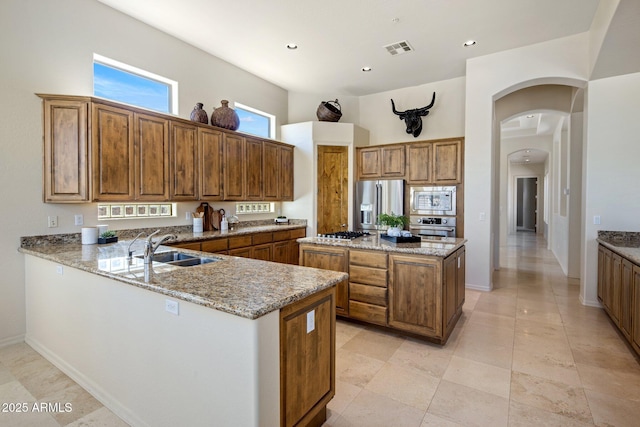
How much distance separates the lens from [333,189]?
5898 millimetres

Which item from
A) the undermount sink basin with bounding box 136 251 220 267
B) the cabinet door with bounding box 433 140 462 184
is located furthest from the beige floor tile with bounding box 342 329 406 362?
the cabinet door with bounding box 433 140 462 184

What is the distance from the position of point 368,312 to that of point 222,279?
1.89 m

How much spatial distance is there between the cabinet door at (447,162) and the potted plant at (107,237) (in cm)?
461

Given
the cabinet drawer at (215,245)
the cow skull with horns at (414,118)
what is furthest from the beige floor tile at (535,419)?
the cow skull with horns at (414,118)

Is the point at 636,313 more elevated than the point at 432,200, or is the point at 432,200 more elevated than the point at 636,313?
the point at 432,200

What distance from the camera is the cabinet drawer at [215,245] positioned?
393 centimetres

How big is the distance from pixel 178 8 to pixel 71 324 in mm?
3380

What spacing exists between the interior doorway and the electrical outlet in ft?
50.3

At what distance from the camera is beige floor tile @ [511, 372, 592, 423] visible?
2.03 metres

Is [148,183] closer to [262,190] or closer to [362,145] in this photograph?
[262,190]

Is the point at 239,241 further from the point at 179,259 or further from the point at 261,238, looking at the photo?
the point at 179,259

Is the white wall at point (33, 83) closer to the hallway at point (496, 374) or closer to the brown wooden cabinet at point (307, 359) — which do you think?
the brown wooden cabinet at point (307, 359)

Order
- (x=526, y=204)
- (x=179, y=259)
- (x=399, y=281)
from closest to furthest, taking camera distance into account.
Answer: (x=179, y=259)
(x=399, y=281)
(x=526, y=204)

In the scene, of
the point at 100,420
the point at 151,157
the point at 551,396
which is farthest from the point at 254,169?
the point at 551,396
